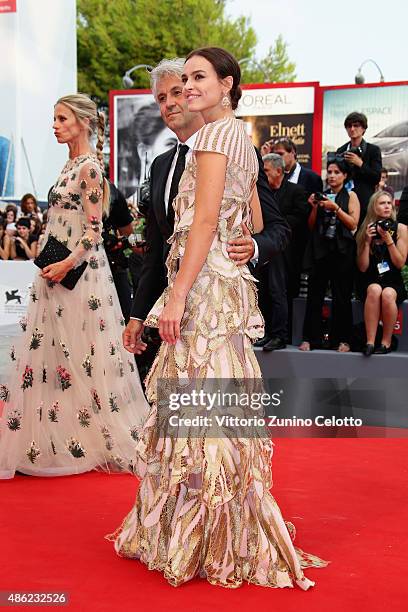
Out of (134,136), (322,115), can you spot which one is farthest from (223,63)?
(134,136)

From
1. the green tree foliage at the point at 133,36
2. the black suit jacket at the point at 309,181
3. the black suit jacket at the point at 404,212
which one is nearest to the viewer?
the black suit jacket at the point at 404,212

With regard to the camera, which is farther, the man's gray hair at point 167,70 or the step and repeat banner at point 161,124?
the step and repeat banner at point 161,124

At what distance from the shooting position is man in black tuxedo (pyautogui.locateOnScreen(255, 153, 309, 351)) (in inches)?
265

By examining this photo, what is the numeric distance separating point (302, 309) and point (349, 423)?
66.4 inches

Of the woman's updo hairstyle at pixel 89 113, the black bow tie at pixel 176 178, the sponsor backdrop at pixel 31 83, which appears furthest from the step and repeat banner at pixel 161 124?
the black bow tie at pixel 176 178

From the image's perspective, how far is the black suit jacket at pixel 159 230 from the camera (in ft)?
9.85

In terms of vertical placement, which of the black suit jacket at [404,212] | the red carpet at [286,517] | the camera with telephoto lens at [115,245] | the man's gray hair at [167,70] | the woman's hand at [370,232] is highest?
the man's gray hair at [167,70]

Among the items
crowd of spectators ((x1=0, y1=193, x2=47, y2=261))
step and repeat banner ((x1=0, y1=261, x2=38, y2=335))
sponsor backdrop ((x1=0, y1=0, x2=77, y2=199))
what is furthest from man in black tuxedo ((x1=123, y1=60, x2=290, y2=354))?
sponsor backdrop ((x1=0, y1=0, x2=77, y2=199))

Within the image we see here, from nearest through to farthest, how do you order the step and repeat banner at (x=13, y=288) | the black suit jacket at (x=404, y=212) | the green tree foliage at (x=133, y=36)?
the black suit jacket at (x=404, y=212) → the step and repeat banner at (x=13, y=288) → the green tree foliage at (x=133, y=36)

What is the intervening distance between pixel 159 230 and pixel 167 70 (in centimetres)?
58

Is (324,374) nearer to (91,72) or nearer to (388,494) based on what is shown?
(388,494)

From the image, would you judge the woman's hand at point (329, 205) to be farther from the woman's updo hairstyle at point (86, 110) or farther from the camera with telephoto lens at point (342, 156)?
the woman's updo hairstyle at point (86, 110)

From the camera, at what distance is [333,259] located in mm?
6730

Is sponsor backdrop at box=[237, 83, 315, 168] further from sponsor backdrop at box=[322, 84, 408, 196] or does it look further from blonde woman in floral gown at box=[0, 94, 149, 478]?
blonde woman in floral gown at box=[0, 94, 149, 478]
